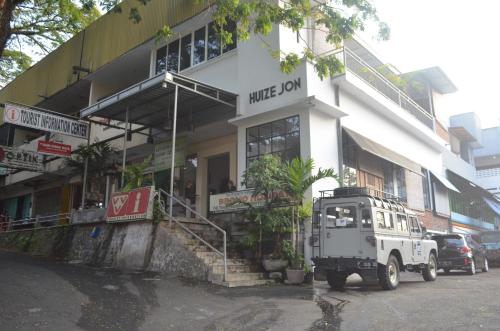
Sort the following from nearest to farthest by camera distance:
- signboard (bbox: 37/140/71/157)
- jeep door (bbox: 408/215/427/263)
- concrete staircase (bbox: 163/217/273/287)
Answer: concrete staircase (bbox: 163/217/273/287) < jeep door (bbox: 408/215/427/263) < signboard (bbox: 37/140/71/157)

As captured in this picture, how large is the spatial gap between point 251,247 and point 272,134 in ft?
12.8

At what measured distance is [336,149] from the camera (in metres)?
14.6

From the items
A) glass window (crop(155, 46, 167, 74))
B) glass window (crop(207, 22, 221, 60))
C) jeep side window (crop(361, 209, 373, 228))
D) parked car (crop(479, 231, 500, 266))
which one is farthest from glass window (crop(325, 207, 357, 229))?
parked car (crop(479, 231, 500, 266))

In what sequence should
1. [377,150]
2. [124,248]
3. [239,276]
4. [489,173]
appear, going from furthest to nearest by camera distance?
[489,173]
[377,150]
[124,248]
[239,276]

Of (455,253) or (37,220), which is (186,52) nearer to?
(37,220)

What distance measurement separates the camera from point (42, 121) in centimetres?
1698

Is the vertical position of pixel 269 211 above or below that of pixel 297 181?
below

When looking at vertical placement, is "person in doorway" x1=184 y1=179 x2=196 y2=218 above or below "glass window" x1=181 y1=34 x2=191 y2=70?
below

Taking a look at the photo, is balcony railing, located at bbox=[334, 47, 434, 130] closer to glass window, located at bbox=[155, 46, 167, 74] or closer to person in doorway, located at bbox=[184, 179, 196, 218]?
glass window, located at bbox=[155, 46, 167, 74]

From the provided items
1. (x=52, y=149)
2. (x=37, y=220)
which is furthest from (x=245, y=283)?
(x=37, y=220)

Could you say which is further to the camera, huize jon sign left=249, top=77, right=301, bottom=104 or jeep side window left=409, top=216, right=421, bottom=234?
huize jon sign left=249, top=77, right=301, bottom=104

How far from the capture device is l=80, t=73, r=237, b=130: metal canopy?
13102mm

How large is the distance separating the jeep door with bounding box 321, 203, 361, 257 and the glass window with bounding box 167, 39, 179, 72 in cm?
1003

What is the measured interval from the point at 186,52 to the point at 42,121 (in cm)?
609
